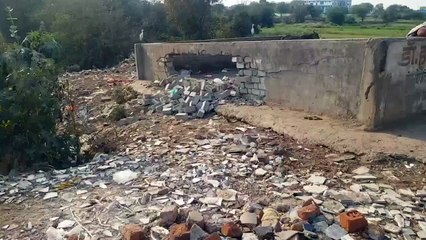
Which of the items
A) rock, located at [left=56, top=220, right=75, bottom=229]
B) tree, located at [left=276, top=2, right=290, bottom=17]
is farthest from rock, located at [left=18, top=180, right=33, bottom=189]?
tree, located at [left=276, top=2, right=290, bottom=17]

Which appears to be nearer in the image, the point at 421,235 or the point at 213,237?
the point at 213,237

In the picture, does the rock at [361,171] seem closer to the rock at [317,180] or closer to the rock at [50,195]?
the rock at [317,180]

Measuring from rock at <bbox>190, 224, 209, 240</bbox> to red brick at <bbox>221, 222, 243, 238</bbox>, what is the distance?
0.15m

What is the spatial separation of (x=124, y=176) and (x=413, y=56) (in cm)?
393

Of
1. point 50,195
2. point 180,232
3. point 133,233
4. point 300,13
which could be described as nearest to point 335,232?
point 180,232

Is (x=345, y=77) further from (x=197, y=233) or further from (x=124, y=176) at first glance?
(x=197, y=233)

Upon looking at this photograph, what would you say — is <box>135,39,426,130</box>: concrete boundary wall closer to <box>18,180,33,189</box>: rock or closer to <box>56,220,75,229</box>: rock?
<box>56,220,75,229</box>: rock

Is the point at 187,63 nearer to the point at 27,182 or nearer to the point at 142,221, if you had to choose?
the point at 27,182

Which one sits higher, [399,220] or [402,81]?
[402,81]

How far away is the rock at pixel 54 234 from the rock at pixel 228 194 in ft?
4.69

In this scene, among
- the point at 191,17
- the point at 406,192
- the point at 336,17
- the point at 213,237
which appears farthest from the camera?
the point at 336,17

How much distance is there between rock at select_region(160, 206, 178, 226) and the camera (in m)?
3.28

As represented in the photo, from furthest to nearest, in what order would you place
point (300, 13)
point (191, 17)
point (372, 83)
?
point (300, 13), point (191, 17), point (372, 83)

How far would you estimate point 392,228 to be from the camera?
3227 mm
